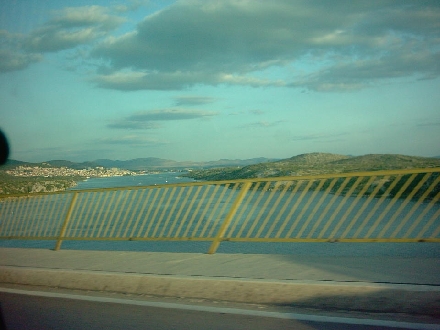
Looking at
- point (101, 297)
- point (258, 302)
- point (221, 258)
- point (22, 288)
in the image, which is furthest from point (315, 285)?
point (22, 288)

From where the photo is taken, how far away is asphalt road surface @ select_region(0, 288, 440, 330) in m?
4.52

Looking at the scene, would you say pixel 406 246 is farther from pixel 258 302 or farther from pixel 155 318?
pixel 155 318

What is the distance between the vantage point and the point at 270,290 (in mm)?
5355

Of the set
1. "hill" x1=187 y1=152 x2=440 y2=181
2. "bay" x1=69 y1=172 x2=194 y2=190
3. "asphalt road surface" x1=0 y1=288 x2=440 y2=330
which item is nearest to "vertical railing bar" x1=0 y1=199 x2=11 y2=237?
"bay" x1=69 y1=172 x2=194 y2=190

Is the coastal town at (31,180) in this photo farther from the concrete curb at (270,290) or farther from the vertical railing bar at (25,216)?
the concrete curb at (270,290)

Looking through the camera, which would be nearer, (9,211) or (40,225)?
(40,225)

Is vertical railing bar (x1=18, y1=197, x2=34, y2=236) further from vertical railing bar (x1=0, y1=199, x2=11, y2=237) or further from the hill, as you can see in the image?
the hill

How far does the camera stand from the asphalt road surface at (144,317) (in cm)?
452

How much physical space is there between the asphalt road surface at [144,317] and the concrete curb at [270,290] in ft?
1.07

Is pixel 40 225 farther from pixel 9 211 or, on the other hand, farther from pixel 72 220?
pixel 72 220

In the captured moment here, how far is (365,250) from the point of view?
8664 millimetres

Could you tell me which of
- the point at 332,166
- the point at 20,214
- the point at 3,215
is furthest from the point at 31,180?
the point at 332,166

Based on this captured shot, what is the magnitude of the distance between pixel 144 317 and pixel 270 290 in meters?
1.51

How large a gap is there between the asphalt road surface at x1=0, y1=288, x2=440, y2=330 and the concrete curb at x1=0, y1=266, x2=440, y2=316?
326 mm
